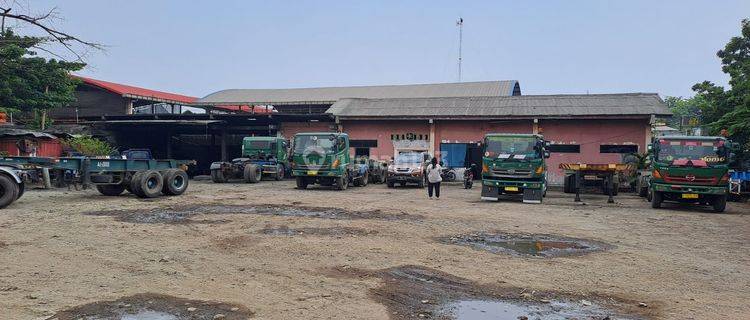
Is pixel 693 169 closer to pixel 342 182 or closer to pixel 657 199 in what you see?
pixel 657 199

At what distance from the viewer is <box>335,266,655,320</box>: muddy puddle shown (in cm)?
506

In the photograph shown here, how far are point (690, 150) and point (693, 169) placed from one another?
2.12 ft

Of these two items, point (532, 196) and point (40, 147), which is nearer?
point (532, 196)

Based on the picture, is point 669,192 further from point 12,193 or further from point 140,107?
point 140,107

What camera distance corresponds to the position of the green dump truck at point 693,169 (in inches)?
574

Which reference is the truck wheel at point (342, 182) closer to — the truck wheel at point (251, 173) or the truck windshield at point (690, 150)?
the truck wheel at point (251, 173)

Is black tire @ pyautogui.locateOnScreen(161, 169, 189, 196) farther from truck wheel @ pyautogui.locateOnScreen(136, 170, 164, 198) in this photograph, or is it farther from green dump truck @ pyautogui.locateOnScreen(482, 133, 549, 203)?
green dump truck @ pyautogui.locateOnScreen(482, 133, 549, 203)

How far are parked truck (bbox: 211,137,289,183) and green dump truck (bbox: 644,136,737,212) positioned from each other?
13.4 m

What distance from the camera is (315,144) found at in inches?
787

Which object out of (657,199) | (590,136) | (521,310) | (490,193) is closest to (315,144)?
(490,193)

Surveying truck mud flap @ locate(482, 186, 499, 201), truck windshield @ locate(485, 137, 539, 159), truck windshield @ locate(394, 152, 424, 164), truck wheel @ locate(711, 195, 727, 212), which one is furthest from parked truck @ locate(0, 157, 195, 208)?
truck wheel @ locate(711, 195, 727, 212)

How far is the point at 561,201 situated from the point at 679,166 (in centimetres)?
369

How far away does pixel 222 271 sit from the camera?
21.5ft

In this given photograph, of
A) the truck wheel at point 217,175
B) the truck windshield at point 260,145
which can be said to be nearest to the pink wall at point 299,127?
the truck windshield at point 260,145
